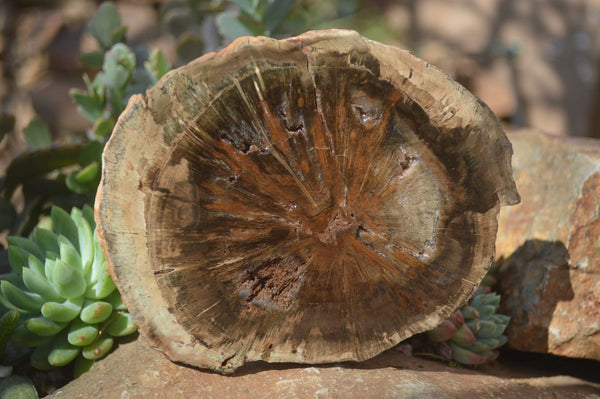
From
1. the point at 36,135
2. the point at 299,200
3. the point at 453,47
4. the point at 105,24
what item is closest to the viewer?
the point at 299,200

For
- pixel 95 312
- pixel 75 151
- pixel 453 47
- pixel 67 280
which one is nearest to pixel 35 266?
pixel 67 280

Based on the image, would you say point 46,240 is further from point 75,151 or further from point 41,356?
point 75,151

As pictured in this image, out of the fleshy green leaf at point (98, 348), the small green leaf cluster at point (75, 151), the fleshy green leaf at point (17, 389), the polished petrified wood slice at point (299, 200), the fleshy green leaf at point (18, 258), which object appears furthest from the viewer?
the small green leaf cluster at point (75, 151)

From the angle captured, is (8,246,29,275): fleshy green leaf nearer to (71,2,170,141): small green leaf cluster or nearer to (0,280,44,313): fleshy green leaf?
(0,280,44,313): fleshy green leaf

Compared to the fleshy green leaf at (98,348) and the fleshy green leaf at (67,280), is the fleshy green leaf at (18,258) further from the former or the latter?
the fleshy green leaf at (98,348)

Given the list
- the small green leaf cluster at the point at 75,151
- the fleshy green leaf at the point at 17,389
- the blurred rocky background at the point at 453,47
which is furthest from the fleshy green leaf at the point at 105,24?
the blurred rocky background at the point at 453,47
